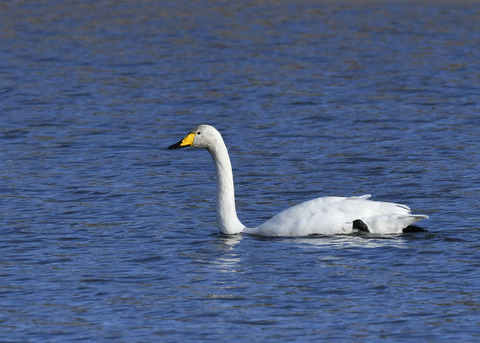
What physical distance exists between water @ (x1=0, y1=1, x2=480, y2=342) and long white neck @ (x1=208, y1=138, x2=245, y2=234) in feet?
0.79

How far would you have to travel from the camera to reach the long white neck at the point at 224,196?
13305mm

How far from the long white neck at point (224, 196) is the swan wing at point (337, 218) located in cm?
56

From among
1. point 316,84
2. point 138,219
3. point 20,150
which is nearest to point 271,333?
point 138,219

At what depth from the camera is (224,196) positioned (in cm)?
1351

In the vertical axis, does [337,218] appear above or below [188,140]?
below

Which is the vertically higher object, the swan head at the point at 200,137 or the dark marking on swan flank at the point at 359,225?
the swan head at the point at 200,137

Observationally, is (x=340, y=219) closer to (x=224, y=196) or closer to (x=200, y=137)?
(x=224, y=196)

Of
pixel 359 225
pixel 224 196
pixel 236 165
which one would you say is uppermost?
pixel 236 165

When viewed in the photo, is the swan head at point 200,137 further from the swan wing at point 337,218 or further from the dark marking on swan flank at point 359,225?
the dark marking on swan flank at point 359,225

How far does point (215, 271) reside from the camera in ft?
37.9

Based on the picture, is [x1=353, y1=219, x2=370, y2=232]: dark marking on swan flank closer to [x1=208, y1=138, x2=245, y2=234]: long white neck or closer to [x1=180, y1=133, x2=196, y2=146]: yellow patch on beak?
[x1=208, y1=138, x2=245, y2=234]: long white neck

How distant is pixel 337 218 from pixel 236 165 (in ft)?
15.8

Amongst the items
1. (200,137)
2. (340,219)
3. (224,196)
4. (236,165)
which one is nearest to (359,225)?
(340,219)

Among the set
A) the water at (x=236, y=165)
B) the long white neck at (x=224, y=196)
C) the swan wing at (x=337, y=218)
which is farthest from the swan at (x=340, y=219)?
the long white neck at (x=224, y=196)
